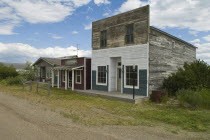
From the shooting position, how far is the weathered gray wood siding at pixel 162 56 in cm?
1162

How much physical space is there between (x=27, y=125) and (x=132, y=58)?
8751 millimetres

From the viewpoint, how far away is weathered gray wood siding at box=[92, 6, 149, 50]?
11438mm

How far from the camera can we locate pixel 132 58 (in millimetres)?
12188

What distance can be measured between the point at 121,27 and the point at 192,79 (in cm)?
674

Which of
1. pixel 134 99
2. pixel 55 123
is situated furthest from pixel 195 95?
pixel 55 123

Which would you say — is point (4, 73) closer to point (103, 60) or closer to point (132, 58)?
point (103, 60)

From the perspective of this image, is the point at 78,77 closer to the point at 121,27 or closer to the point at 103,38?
the point at 103,38

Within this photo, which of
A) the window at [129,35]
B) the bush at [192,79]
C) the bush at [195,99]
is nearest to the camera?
the bush at [195,99]

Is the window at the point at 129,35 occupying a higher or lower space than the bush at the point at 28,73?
higher

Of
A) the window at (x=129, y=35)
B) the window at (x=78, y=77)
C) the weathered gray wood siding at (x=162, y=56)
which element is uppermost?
the window at (x=129, y=35)

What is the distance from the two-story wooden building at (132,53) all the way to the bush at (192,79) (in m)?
1.01

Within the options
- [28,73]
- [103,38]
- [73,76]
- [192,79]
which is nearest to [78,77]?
[73,76]

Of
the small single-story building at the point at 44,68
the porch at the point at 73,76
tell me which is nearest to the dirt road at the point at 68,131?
the porch at the point at 73,76

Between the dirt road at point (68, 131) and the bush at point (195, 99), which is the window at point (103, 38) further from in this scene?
the dirt road at point (68, 131)
